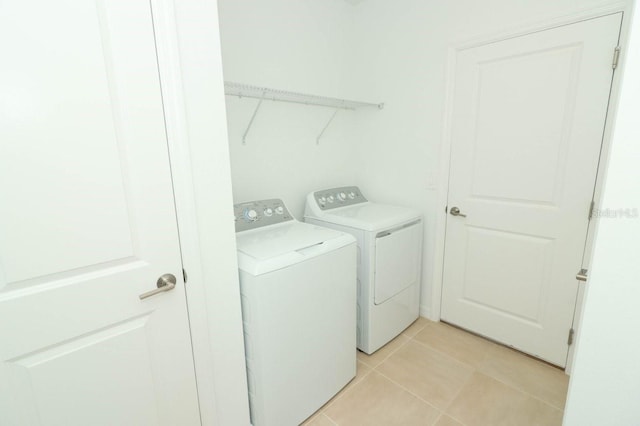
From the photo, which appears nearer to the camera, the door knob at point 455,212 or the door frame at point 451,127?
the door frame at point 451,127

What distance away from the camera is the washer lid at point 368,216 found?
1.95 m

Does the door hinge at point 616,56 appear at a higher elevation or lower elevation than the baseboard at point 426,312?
higher

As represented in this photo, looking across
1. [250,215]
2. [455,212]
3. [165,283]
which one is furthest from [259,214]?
[455,212]

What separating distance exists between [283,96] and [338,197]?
2.95ft

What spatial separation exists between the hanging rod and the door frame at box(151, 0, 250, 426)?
512mm

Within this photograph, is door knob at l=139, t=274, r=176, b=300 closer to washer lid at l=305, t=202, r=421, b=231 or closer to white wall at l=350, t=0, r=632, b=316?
washer lid at l=305, t=202, r=421, b=231

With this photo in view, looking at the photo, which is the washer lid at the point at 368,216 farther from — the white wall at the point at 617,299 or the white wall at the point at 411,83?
the white wall at the point at 617,299

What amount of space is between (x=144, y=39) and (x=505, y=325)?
8.68ft

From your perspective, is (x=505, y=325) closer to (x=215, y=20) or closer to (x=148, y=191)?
(x=148, y=191)

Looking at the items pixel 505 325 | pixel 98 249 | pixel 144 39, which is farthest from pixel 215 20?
pixel 505 325

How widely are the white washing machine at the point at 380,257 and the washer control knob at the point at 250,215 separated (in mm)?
541

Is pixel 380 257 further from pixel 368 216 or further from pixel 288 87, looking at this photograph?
pixel 288 87

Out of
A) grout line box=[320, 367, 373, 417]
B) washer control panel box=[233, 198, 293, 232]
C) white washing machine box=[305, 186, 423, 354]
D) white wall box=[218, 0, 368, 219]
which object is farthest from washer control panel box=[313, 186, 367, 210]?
grout line box=[320, 367, 373, 417]

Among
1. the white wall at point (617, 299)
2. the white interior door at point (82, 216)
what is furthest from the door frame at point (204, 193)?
the white wall at point (617, 299)
